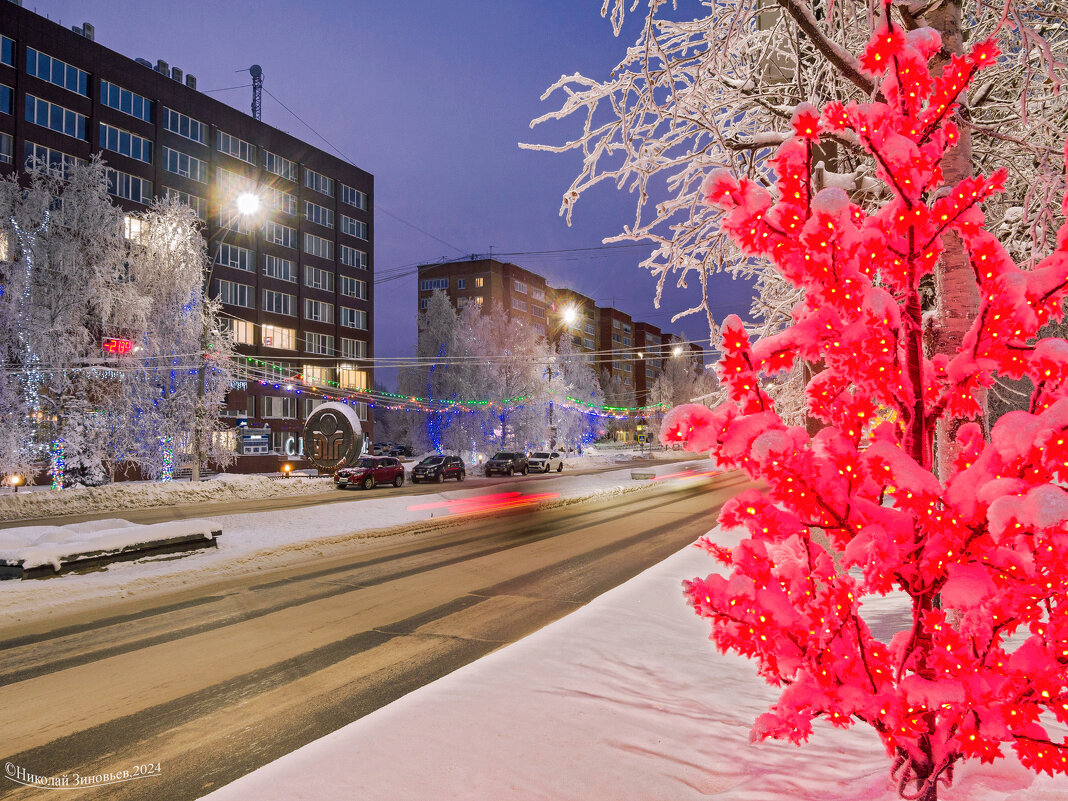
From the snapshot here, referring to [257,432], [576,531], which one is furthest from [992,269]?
[257,432]

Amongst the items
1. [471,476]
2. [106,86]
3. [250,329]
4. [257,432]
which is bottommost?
[471,476]

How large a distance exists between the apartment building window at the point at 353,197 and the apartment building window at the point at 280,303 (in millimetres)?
13469

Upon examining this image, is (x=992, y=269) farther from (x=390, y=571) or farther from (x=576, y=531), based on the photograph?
(x=576, y=531)

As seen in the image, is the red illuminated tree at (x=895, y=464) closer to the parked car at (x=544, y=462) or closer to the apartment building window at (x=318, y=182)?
the parked car at (x=544, y=462)

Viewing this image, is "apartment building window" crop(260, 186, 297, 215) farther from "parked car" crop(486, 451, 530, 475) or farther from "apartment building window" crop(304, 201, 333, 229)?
"parked car" crop(486, 451, 530, 475)

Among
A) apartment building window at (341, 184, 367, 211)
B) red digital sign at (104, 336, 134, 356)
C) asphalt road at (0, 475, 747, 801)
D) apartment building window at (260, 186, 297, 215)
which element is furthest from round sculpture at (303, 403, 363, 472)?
apartment building window at (341, 184, 367, 211)

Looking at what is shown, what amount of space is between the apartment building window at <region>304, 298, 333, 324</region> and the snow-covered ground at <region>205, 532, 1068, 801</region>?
56.9m

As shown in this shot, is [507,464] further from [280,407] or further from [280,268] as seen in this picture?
[280,268]

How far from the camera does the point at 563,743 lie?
3734mm

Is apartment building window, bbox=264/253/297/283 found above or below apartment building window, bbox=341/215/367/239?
below

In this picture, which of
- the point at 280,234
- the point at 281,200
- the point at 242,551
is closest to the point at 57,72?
the point at 281,200

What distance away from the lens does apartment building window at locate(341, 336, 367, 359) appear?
6062cm

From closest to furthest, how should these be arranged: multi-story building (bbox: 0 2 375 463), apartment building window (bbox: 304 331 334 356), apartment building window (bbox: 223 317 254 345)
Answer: multi-story building (bbox: 0 2 375 463) → apartment building window (bbox: 223 317 254 345) → apartment building window (bbox: 304 331 334 356)

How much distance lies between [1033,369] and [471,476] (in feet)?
133
